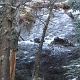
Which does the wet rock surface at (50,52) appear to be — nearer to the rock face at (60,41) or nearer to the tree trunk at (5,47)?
the rock face at (60,41)

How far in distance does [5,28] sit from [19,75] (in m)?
7.27

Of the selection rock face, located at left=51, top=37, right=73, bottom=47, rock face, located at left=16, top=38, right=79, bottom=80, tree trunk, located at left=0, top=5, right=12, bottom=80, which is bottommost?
rock face, located at left=16, top=38, right=79, bottom=80

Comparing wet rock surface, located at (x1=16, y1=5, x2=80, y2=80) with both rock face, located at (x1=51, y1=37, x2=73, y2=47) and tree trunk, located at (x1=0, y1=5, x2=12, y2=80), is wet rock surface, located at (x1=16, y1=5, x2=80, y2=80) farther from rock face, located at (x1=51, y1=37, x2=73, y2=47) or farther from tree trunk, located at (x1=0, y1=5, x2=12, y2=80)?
tree trunk, located at (x1=0, y1=5, x2=12, y2=80)

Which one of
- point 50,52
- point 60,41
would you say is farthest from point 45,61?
point 60,41

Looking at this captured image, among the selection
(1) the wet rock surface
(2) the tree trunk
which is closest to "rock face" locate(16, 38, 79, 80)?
(1) the wet rock surface

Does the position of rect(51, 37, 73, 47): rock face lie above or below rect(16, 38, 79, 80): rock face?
above

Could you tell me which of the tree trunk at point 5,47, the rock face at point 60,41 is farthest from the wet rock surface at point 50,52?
the tree trunk at point 5,47

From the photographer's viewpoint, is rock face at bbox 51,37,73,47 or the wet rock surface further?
rock face at bbox 51,37,73,47

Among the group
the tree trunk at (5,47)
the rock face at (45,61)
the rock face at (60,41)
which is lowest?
the rock face at (45,61)

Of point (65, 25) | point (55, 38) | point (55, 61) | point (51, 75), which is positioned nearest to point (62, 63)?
point (55, 61)

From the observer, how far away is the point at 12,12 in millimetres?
5449

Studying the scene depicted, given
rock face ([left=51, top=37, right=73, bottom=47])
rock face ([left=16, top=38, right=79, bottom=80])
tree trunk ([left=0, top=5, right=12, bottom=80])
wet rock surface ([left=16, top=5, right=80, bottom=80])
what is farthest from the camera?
rock face ([left=51, top=37, right=73, bottom=47])

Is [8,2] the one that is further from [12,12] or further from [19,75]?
[19,75]

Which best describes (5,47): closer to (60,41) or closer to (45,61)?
(45,61)
